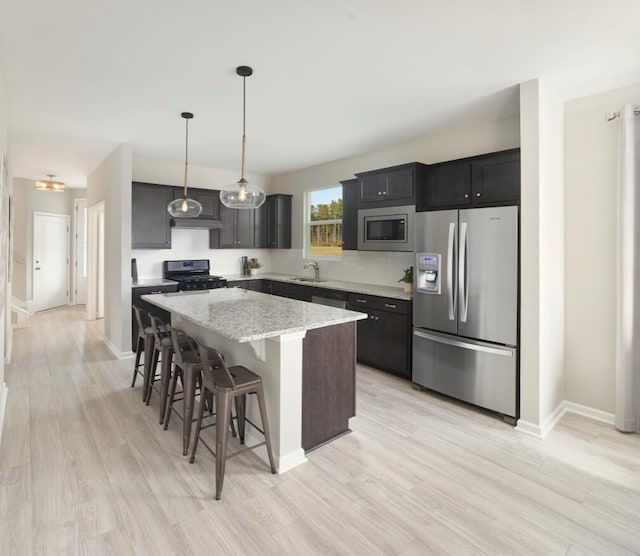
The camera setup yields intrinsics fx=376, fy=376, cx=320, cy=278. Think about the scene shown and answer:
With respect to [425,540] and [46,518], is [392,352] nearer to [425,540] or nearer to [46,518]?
[425,540]

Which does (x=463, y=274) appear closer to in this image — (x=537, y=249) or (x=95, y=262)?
(x=537, y=249)

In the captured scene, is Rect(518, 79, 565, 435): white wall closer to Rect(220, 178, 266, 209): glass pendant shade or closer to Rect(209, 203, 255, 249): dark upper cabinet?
Rect(220, 178, 266, 209): glass pendant shade

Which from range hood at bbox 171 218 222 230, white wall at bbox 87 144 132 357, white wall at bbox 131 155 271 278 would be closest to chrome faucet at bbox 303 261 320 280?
white wall at bbox 131 155 271 278

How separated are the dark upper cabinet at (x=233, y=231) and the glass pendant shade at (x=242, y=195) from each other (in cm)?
310

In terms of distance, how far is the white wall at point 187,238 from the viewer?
18.1ft

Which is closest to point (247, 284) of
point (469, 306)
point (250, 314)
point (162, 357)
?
point (162, 357)

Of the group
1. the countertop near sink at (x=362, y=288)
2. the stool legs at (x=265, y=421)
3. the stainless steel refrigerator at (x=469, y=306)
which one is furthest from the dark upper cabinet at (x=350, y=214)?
the stool legs at (x=265, y=421)

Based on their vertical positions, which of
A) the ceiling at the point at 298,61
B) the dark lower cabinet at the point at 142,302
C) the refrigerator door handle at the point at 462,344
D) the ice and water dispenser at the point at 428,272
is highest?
the ceiling at the point at 298,61

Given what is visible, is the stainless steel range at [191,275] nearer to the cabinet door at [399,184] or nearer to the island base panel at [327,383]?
the cabinet door at [399,184]

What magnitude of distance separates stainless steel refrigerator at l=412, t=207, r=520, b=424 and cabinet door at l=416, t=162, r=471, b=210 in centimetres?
40

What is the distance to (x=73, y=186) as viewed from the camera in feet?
26.6

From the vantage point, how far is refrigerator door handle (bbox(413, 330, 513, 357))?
307 centimetres

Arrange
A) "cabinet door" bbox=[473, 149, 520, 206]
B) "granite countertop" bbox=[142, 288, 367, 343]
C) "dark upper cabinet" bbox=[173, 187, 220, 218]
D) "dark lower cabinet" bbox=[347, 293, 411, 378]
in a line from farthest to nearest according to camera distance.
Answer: "dark upper cabinet" bbox=[173, 187, 220, 218] < "dark lower cabinet" bbox=[347, 293, 411, 378] < "cabinet door" bbox=[473, 149, 520, 206] < "granite countertop" bbox=[142, 288, 367, 343]

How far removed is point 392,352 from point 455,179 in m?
1.91
